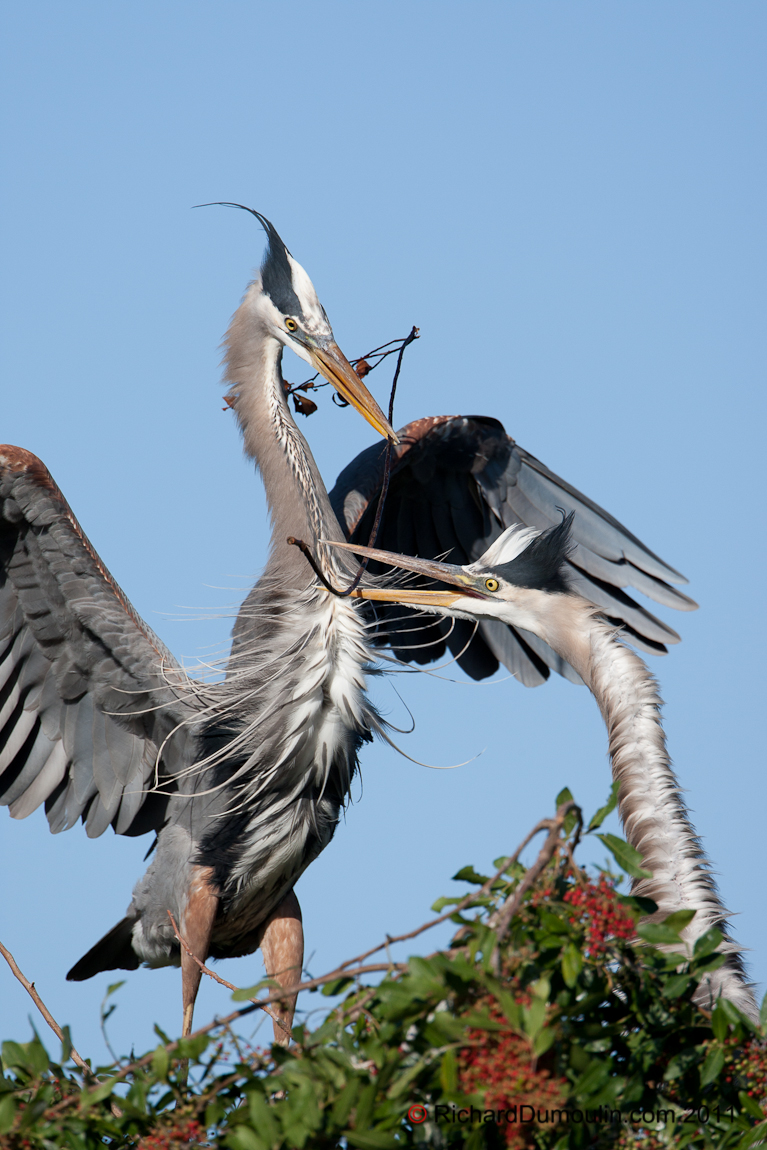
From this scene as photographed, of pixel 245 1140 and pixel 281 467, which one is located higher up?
pixel 281 467

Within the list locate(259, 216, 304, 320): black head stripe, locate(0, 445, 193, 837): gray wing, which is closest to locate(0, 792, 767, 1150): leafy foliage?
locate(0, 445, 193, 837): gray wing

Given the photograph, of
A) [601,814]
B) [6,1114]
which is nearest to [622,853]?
[601,814]

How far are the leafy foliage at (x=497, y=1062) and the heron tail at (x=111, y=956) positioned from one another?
271 centimetres

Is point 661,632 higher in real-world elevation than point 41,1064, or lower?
higher

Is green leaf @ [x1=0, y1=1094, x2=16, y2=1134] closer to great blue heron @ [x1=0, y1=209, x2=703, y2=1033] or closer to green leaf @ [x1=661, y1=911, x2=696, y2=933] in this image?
green leaf @ [x1=661, y1=911, x2=696, y2=933]

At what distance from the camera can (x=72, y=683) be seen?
173 inches

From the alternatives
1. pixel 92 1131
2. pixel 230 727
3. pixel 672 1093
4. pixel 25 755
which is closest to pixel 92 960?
pixel 25 755

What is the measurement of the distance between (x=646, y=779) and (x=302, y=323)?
2.20m

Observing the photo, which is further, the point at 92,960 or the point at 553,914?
the point at 92,960

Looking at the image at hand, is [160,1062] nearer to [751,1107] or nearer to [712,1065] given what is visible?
[712,1065]

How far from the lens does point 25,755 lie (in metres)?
4.52

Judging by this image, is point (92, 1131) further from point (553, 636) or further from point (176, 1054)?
point (553, 636)

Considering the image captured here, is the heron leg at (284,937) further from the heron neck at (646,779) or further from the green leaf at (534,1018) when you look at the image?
the green leaf at (534,1018)

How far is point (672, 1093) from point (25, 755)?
3.03 metres
